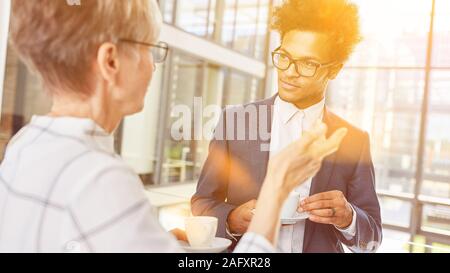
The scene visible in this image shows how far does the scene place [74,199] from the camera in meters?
0.69

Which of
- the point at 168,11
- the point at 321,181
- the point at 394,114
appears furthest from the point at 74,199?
the point at 394,114

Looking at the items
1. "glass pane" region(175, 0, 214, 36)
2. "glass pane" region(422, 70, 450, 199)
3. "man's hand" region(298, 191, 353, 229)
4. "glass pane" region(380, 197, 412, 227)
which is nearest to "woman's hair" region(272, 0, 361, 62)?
"man's hand" region(298, 191, 353, 229)

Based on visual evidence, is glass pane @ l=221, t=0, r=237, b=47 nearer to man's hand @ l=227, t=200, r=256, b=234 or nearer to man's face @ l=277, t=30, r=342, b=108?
man's face @ l=277, t=30, r=342, b=108

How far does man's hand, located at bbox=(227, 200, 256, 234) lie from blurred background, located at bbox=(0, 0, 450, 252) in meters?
0.29

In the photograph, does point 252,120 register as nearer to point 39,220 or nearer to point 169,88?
point 39,220

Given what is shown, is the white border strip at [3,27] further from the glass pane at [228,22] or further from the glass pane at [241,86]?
the glass pane at [241,86]

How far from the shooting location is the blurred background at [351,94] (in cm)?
270

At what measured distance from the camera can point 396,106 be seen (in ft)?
17.1

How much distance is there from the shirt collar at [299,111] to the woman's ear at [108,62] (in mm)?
706

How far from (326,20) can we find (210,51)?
5.18 m

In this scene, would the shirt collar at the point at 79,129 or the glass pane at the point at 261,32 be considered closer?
the shirt collar at the point at 79,129

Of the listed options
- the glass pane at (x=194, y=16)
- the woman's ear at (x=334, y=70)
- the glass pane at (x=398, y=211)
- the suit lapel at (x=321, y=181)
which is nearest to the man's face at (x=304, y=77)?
the woman's ear at (x=334, y=70)
